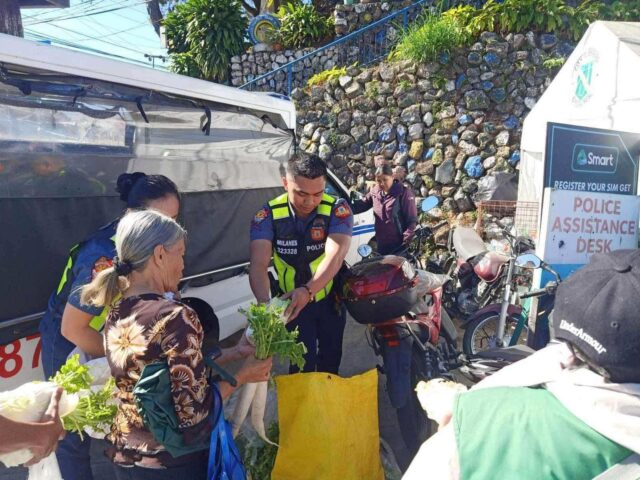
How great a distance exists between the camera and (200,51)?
14312mm

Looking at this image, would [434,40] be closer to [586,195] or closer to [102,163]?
[586,195]

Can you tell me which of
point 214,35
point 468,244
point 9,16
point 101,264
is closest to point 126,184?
point 101,264

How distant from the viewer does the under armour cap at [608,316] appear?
0.99 m

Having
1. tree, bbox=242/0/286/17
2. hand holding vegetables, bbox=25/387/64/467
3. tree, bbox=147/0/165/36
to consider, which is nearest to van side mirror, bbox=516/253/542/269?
hand holding vegetables, bbox=25/387/64/467

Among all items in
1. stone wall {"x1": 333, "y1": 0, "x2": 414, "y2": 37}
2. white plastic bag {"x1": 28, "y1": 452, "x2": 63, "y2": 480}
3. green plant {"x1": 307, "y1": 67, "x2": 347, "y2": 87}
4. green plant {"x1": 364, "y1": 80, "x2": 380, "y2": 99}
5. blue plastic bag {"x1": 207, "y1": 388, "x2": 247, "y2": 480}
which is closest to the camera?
blue plastic bag {"x1": 207, "y1": 388, "x2": 247, "y2": 480}

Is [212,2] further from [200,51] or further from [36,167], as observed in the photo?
[36,167]

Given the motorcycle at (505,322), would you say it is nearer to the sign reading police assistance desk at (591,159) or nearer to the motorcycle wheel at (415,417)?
the sign reading police assistance desk at (591,159)

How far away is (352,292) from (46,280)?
1629mm

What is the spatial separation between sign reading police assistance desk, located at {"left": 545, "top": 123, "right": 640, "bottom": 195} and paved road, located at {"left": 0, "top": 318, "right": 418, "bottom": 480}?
2115 millimetres

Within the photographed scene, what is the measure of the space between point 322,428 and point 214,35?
1384 centimetres

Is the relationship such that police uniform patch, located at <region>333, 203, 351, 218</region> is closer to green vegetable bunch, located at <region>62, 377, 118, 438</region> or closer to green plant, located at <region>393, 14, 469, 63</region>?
green vegetable bunch, located at <region>62, 377, 118, 438</region>

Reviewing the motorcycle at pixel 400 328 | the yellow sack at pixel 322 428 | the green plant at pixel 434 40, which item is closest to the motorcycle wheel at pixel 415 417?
the motorcycle at pixel 400 328

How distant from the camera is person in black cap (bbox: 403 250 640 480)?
975 millimetres

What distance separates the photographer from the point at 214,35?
14.2 m
